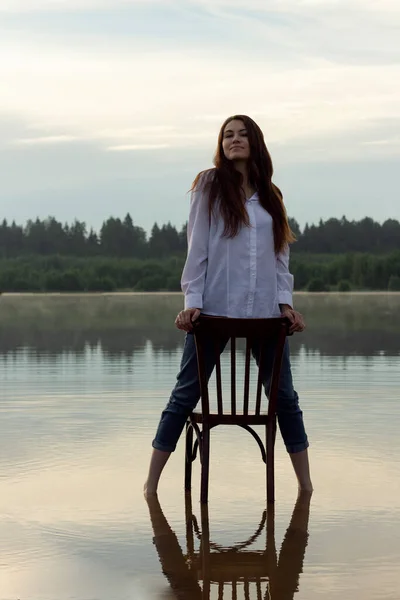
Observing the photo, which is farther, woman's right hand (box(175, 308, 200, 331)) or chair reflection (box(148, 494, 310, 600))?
woman's right hand (box(175, 308, 200, 331))

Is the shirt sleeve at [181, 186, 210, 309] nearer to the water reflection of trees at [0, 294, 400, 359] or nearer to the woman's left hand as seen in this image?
the woman's left hand

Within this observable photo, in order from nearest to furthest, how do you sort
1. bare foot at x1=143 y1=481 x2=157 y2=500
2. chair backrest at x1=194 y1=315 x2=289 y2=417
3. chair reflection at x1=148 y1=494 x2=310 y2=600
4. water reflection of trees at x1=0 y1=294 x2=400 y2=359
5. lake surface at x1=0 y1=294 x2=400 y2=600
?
chair reflection at x1=148 y1=494 x2=310 y2=600 < lake surface at x1=0 y1=294 x2=400 y2=600 < chair backrest at x1=194 y1=315 x2=289 y2=417 < bare foot at x1=143 y1=481 x2=157 y2=500 < water reflection of trees at x1=0 y1=294 x2=400 y2=359

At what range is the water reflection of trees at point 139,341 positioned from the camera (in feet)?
49.4

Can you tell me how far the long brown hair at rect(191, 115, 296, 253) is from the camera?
18.1 feet

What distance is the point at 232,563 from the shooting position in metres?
4.55

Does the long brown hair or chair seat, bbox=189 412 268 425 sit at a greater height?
the long brown hair

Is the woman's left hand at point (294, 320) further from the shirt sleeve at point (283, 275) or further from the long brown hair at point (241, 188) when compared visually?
the long brown hair at point (241, 188)

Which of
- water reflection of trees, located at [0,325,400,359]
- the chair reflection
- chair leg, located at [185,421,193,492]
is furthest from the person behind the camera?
water reflection of trees, located at [0,325,400,359]

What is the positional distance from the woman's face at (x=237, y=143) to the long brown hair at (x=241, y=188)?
→ 0.07ft

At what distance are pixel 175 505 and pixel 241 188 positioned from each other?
143cm

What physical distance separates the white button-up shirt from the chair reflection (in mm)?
903

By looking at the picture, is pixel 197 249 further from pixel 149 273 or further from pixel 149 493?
pixel 149 273

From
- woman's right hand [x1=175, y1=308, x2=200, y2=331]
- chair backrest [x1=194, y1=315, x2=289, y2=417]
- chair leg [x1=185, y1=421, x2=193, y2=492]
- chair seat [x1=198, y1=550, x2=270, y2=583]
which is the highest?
woman's right hand [x1=175, y1=308, x2=200, y2=331]

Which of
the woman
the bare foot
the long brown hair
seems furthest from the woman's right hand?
the bare foot
